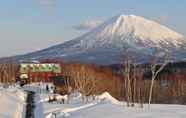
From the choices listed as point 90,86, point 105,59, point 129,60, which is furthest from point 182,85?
point 105,59

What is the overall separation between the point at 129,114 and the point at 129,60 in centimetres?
376

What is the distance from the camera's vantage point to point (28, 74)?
6638cm

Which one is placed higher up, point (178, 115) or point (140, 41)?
point (140, 41)

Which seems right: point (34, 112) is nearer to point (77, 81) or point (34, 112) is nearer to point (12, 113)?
point (12, 113)

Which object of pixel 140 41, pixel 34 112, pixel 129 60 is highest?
pixel 140 41

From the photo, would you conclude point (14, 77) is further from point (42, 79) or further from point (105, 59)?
point (105, 59)

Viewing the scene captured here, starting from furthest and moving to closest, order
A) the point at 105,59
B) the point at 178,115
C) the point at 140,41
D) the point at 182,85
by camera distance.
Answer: the point at 140,41, the point at 105,59, the point at 182,85, the point at 178,115

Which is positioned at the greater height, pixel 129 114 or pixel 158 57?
→ pixel 158 57

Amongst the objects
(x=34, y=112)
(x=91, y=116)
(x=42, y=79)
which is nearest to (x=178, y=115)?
(x=91, y=116)

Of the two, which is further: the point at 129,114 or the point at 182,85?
the point at 182,85

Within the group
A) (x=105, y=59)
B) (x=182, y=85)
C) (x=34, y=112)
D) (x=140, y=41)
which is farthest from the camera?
(x=140, y=41)

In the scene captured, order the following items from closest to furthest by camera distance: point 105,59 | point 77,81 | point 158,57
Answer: point 158,57, point 77,81, point 105,59

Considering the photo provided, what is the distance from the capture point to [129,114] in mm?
14727

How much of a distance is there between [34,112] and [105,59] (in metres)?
102
